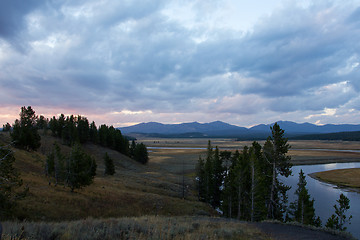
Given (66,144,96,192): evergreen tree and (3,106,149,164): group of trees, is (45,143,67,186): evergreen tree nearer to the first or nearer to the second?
(66,144,96,192): evergreen tree

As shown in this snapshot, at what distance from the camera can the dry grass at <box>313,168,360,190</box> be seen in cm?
5652

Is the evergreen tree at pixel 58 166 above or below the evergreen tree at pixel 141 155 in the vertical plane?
above

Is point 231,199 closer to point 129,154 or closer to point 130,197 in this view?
point 130,197

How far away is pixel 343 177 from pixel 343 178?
1.56 m

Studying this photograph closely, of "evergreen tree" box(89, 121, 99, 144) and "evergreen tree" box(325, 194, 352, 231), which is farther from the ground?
"evergreen tree" box(89, 121, 99, 144)

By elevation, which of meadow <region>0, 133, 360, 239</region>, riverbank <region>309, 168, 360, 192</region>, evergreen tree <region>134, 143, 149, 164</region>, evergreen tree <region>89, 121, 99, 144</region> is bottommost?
riverbank <region>309, 168, 360, 192</region>

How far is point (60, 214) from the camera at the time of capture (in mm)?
20453

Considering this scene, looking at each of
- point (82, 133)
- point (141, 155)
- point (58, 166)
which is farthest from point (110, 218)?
point (82, 133)

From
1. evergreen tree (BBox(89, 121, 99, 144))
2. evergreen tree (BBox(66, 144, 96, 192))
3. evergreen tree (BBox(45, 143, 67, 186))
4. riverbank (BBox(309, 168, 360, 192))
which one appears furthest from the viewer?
evergreen tree (BBox(89, 121, 99, 144))

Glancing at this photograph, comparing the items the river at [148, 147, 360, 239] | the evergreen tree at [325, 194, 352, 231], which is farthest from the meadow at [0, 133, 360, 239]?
the river at [148, 147, 360, 239]

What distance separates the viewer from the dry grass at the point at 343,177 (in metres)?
56.5

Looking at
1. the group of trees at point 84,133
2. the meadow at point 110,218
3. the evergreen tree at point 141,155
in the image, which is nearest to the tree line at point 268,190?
the meadow at point 110,218

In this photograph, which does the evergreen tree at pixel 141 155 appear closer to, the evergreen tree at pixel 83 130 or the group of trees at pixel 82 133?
the group of trees at pixel 82 133

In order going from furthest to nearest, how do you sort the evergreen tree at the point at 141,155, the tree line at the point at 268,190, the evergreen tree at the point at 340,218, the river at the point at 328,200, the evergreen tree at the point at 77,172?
the evergreen tree at the point at 141,155 < the river at the point at 328,200 < the evergreen tree at the point at 77,172 < the tree line at the point at 268,190 < the evergreen tree at the point at 340,218
